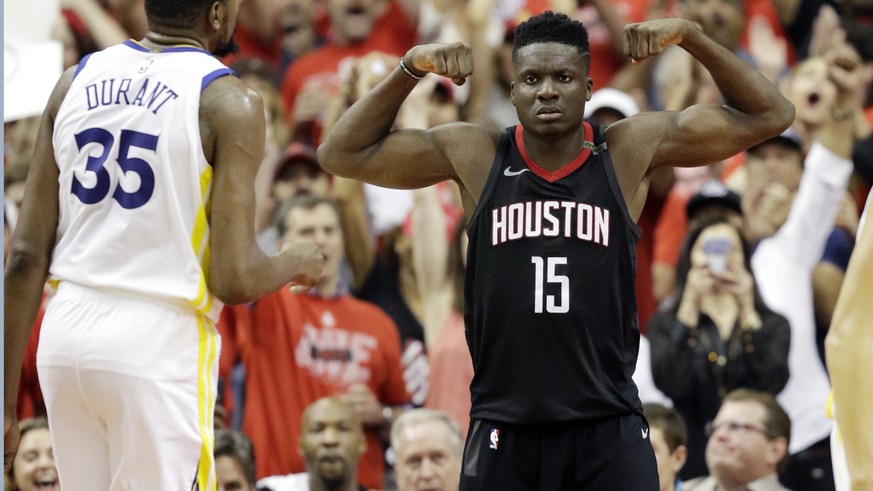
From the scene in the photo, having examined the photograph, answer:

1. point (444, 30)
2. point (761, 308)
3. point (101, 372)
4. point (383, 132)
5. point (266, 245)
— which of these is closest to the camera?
point (101, 372)

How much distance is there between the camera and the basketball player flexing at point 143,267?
3.93 m

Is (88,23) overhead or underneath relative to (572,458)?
overhead

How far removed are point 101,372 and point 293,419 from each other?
329cm

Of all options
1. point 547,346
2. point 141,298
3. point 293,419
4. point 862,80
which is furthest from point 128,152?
point 862,80

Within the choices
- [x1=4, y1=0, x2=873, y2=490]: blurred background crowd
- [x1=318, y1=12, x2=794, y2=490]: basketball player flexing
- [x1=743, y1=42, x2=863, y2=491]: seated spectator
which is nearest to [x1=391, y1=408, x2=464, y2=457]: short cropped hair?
[x1=4, y1=0, x2=873, y2=490]: blurred background crowd

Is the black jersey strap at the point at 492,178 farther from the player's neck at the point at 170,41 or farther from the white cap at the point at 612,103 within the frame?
the white cap at the point at 612,103

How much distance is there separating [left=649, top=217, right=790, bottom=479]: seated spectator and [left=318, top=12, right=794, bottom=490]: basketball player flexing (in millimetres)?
2928

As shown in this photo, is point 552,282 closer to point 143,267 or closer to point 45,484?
point 143,267

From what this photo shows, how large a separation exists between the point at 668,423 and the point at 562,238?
265 cm

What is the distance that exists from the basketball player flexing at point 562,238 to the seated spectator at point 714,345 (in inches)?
115

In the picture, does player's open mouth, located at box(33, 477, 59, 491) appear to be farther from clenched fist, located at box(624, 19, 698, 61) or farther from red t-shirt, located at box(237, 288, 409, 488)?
clenched fist, located at box(624, 19, 698, 61)

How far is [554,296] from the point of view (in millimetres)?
4004

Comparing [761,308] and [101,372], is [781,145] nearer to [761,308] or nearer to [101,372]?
[761,308]

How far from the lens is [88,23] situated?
29.1ft
